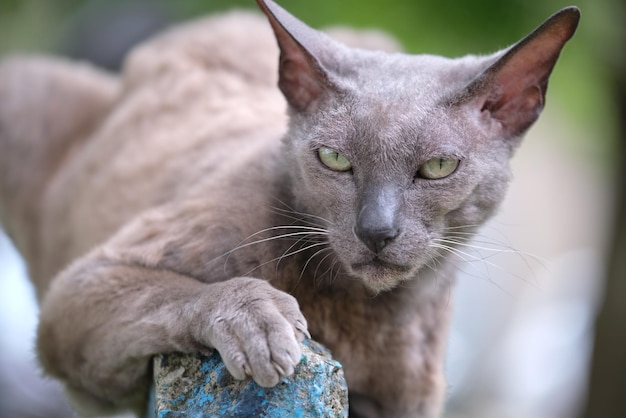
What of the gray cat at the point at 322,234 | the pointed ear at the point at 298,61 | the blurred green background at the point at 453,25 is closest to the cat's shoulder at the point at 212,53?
the gray cat at the point at 322,234

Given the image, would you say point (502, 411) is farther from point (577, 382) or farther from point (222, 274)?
point (222, 274)

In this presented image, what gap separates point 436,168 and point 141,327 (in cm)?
99

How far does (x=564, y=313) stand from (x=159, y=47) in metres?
5.48

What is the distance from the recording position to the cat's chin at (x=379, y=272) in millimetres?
2697

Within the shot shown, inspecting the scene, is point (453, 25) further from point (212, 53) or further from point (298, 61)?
point (298, 61)

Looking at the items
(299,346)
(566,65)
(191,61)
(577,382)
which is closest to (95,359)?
(299,346)

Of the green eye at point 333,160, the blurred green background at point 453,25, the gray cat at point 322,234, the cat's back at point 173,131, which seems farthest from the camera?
the blurred green background at point 453,25

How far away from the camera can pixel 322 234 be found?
2881 mm

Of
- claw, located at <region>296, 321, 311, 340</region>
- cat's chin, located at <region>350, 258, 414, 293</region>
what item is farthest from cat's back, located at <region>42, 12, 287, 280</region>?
claw, located at <region>296, 321, 311, 340</region>

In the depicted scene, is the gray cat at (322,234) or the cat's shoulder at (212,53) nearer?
the gray cat at (322,234)

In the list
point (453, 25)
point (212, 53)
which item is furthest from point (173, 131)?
point (453, 25)

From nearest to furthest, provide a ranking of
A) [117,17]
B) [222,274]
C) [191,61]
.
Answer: [222,274] → [191,61] → [117,17]

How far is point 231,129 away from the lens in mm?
3969

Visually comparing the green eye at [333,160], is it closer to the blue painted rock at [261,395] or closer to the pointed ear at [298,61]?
the pointed ear at [298,61]
